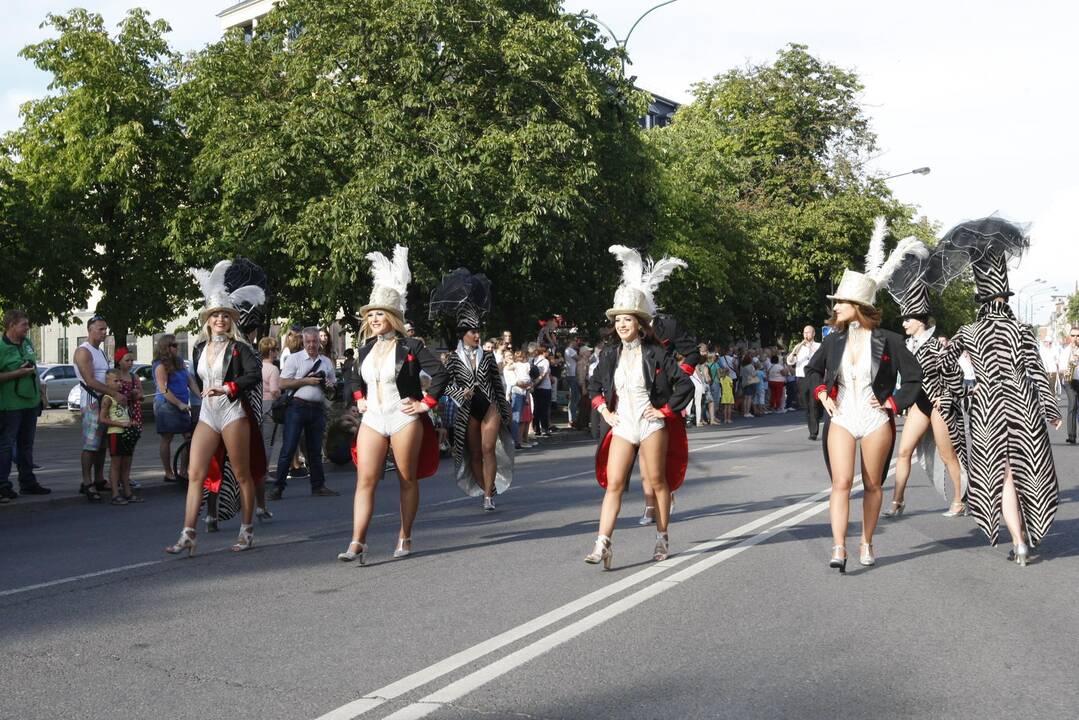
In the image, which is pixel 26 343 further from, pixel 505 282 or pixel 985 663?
pixel 505 282

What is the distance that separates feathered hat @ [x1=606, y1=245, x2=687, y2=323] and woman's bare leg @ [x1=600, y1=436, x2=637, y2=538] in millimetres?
875

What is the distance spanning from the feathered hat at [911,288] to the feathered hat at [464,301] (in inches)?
157

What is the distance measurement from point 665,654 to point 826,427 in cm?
303

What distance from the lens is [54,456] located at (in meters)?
20.0

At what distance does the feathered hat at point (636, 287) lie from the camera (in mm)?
8359

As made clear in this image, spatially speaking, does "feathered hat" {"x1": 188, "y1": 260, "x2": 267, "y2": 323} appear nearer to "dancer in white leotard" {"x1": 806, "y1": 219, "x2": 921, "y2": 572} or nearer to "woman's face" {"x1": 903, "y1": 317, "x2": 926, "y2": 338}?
"dancer in white leotard" {"x1": 806, "y1": 219, "x2": 921, "y2": 572}

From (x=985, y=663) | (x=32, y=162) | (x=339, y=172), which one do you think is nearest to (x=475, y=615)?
(x=985, y=663)

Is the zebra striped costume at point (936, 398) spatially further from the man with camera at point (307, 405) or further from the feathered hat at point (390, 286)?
the man with camera at point (307, 405)

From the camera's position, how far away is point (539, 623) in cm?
646

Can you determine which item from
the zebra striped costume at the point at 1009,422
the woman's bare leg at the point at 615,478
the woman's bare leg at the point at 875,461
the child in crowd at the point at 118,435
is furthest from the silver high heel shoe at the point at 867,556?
the child in crowd at the point at 118,435

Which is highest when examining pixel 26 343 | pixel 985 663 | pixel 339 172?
pixel 339 172

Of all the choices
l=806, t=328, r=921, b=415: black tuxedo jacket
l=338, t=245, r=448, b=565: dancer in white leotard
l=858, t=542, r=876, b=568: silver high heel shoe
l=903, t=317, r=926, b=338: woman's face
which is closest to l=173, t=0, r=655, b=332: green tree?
l=903, t=317, r=926, b=338: woman's face

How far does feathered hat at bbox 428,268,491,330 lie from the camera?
12203 mm

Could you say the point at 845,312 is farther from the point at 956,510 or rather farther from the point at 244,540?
the point at 244,540
